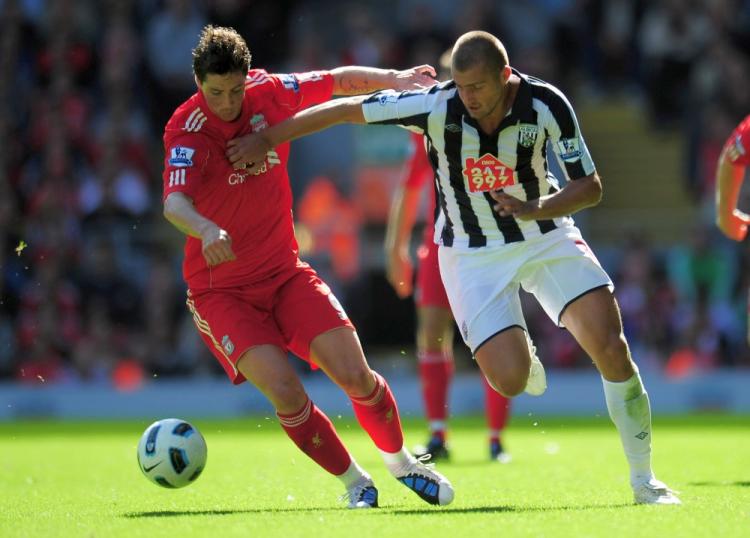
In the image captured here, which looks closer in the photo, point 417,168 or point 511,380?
point 511,380

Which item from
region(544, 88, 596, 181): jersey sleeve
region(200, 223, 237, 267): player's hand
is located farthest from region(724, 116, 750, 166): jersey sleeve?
region(200, 223, 237, 267): player's hand

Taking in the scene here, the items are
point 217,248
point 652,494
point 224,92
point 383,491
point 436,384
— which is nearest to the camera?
point 217,248

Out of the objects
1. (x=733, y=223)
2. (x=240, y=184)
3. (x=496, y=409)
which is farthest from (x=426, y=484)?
(x=496, y=409)

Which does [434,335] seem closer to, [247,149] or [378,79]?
[378,79]

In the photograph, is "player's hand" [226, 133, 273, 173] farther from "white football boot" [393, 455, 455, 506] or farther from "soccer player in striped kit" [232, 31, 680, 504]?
"white football boot" [393, 455, 455, 506]

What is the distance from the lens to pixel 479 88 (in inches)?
256

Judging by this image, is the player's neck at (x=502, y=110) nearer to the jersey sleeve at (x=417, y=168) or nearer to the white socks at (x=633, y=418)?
the white socks at (x=633, y=418)

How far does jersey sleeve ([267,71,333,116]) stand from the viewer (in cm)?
723

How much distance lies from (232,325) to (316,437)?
677 mm

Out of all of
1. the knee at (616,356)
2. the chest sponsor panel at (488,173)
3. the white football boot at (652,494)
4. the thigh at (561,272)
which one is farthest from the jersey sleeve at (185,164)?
the white football boot at (652,494)

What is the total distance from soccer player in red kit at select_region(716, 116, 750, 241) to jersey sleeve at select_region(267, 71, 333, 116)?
2330 millimetres

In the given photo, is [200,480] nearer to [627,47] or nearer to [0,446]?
[0,446]

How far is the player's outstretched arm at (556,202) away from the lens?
6312mm

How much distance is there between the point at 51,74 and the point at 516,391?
1238 cm
